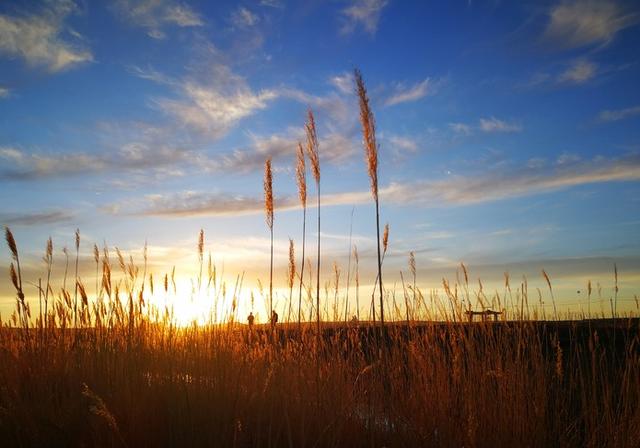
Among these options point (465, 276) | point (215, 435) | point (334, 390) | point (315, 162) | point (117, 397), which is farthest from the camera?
point (465, 276)

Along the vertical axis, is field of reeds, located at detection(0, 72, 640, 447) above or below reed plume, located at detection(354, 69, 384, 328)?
below

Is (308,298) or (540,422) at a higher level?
(308,298)

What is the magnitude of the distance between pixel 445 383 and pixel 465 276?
1.50m

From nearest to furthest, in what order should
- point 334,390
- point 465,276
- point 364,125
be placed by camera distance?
1. point 334,390
2. point 364,125
3. point 465,276

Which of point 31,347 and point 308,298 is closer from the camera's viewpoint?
point 31,347

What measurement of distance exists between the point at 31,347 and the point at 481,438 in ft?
11.6

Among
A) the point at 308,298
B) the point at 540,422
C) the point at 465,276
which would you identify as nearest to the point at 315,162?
the point at 308,298

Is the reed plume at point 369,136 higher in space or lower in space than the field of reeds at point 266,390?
higher

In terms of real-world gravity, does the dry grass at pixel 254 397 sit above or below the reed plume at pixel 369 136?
below

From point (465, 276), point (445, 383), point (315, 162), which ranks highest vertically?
point (315, 162)

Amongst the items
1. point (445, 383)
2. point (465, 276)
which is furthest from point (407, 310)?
point (445, 383)

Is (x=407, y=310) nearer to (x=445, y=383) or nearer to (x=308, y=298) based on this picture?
(x=308, y=298)

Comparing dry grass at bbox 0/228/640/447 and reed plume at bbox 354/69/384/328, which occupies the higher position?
reed plume at bbox 354/69/384/328

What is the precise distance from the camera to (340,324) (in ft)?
18.0
